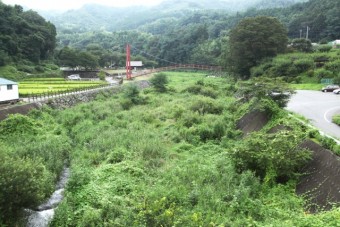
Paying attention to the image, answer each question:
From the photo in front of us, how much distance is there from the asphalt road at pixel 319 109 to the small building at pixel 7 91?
25.2 meters

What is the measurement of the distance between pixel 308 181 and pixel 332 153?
5.39ft

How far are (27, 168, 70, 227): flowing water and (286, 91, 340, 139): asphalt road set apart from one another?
49.4ft

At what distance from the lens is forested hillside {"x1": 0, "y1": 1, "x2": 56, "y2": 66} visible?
6525cm

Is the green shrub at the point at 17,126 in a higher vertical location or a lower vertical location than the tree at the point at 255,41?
lower

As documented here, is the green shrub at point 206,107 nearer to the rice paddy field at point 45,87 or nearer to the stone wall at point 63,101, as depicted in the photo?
the stone wall at point 63,101

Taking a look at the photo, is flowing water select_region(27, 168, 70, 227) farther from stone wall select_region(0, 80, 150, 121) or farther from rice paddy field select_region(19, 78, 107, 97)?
rice paddy field select_region(19, 78, 107, 97)

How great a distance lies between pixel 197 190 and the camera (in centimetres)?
Answer: 1495

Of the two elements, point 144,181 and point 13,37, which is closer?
point 144,181

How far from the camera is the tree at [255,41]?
5456 cm

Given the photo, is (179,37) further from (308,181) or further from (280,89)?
(308,181)

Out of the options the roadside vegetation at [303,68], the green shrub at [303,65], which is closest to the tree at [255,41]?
the roadside vegetation at [303,68]

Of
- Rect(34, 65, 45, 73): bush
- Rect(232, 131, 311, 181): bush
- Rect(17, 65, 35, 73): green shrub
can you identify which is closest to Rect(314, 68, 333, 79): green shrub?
Rect(232, 131, 311, 181): bush

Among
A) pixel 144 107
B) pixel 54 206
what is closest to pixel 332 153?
pixel 54 206

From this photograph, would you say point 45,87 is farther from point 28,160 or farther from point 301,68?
point 301,68
